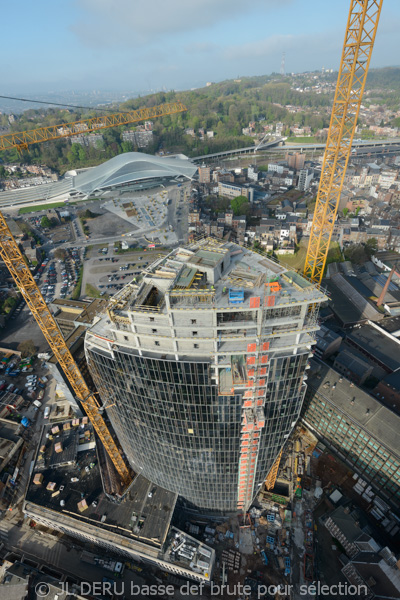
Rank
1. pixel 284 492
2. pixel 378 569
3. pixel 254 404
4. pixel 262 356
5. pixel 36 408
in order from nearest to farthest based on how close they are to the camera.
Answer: pixel 262 356
pixel 254 404
pixel 378 569
pixel 284 492
pixel 36 408

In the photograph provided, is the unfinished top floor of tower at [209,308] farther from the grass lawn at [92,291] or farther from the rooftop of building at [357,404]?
the grass lawn at [92,291]

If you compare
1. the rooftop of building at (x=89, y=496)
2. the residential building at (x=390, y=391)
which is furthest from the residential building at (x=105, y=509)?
the residential building at (x=390, y=391)

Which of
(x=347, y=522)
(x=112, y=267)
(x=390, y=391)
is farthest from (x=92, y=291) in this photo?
(x=347, y=522)

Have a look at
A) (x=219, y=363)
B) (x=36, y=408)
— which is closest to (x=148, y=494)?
(x=219, y=363)

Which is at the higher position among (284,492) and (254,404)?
(254,404)

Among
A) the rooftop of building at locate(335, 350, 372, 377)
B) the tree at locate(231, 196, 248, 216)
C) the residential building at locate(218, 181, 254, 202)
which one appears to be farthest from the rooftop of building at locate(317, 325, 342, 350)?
the residential building at locate(218, 181, 254, 202)

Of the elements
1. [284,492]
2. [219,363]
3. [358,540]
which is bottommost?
[284,492]

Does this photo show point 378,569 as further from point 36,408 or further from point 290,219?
point 290,219
